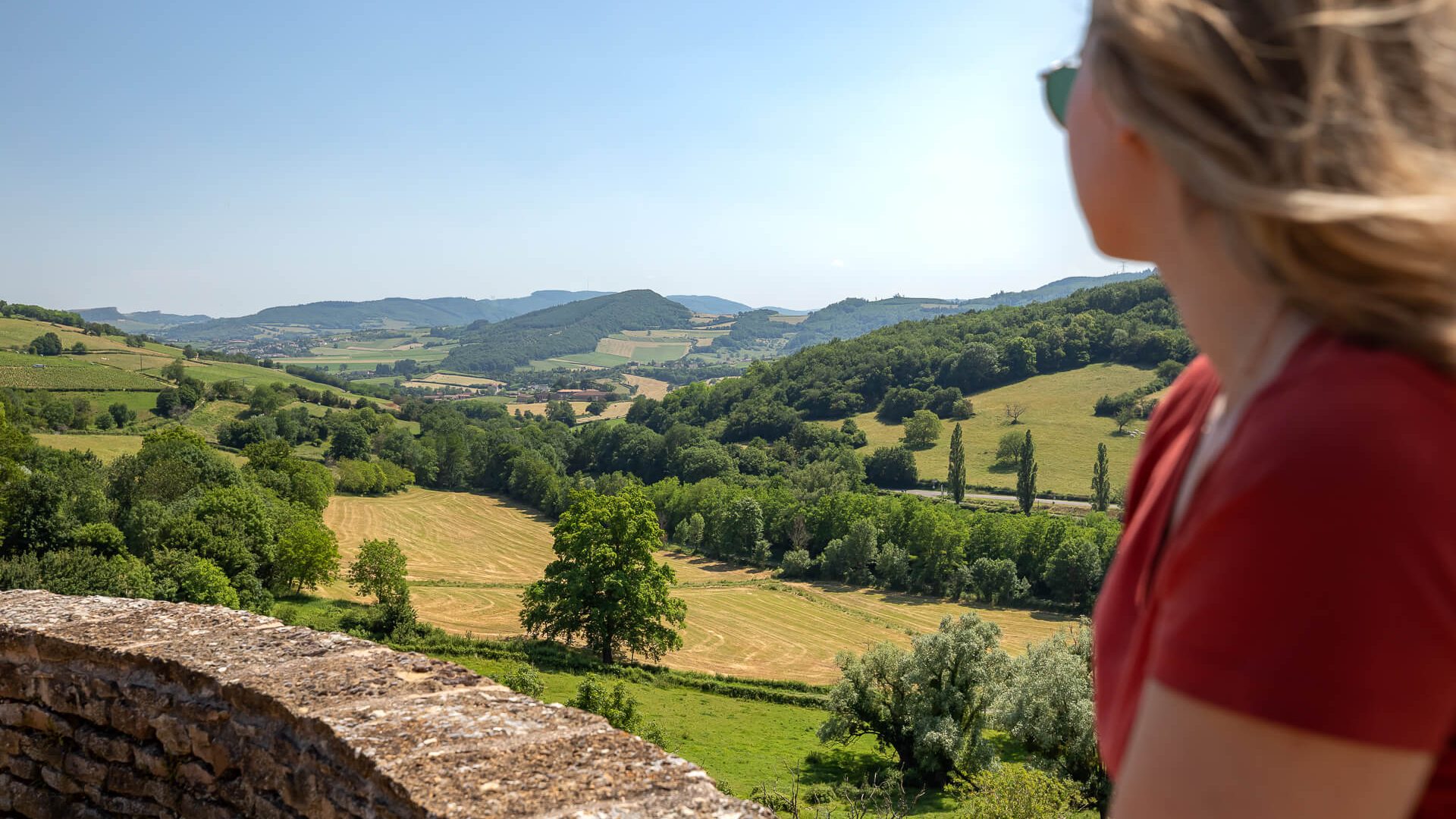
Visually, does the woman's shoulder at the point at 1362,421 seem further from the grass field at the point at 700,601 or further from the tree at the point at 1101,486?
the tree at the point at 1101,486

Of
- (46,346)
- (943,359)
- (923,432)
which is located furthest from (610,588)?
(46,346)

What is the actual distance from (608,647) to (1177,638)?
41.2 metres

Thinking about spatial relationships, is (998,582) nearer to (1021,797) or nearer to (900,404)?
(1021,797)

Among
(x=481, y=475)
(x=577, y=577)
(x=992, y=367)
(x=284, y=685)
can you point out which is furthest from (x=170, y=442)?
(x=992, y=367)

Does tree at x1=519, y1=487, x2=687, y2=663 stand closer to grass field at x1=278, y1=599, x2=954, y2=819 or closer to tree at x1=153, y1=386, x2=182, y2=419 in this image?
grass field at x1=278, y1=599, x2=954, y2=819

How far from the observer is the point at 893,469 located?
3659 inches

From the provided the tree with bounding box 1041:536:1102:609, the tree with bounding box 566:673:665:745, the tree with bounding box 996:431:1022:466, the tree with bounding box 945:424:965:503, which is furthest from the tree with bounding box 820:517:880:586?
the tree with bounding box 566:673:665:745

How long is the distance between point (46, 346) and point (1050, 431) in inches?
4316

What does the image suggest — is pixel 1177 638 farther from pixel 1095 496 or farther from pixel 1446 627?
pixel 1095 496

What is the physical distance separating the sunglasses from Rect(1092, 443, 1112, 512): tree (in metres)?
76.8

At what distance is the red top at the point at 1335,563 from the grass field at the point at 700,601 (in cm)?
4392

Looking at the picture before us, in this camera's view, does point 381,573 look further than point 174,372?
No

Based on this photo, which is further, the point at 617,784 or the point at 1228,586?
the point at 617,784

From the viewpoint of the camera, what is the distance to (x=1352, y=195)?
2.49ft
